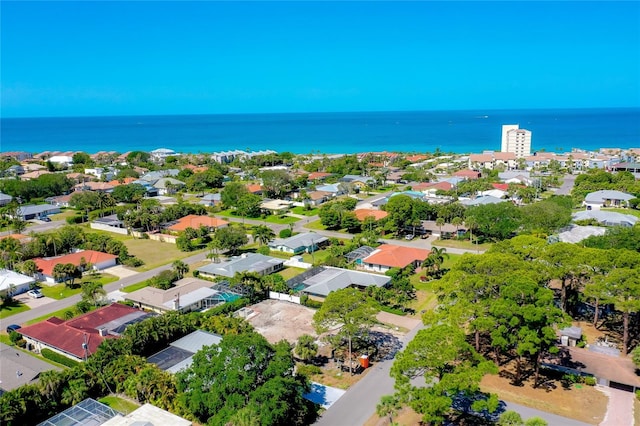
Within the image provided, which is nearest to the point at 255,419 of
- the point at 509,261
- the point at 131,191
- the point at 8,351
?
the point at 509,261

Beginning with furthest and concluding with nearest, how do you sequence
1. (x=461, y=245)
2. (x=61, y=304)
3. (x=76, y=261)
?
(x=461, y=245)
(x=76, y=261)
(x=61, y=304)

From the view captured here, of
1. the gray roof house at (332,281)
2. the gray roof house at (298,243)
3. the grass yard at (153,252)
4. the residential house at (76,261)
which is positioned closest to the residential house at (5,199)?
the grass yard at (153,252)

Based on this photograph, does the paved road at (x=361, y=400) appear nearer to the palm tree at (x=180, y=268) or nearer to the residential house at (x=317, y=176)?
the palm tree at (x=180, y=268)

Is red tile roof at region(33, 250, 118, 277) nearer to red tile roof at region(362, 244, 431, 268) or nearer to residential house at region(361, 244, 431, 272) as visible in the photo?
residential house at region(361, 244, 431, 272)

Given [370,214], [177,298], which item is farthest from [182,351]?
[370,214]

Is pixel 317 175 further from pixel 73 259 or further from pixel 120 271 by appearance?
pixel 73 259

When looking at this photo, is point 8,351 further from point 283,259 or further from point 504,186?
point 504,186
